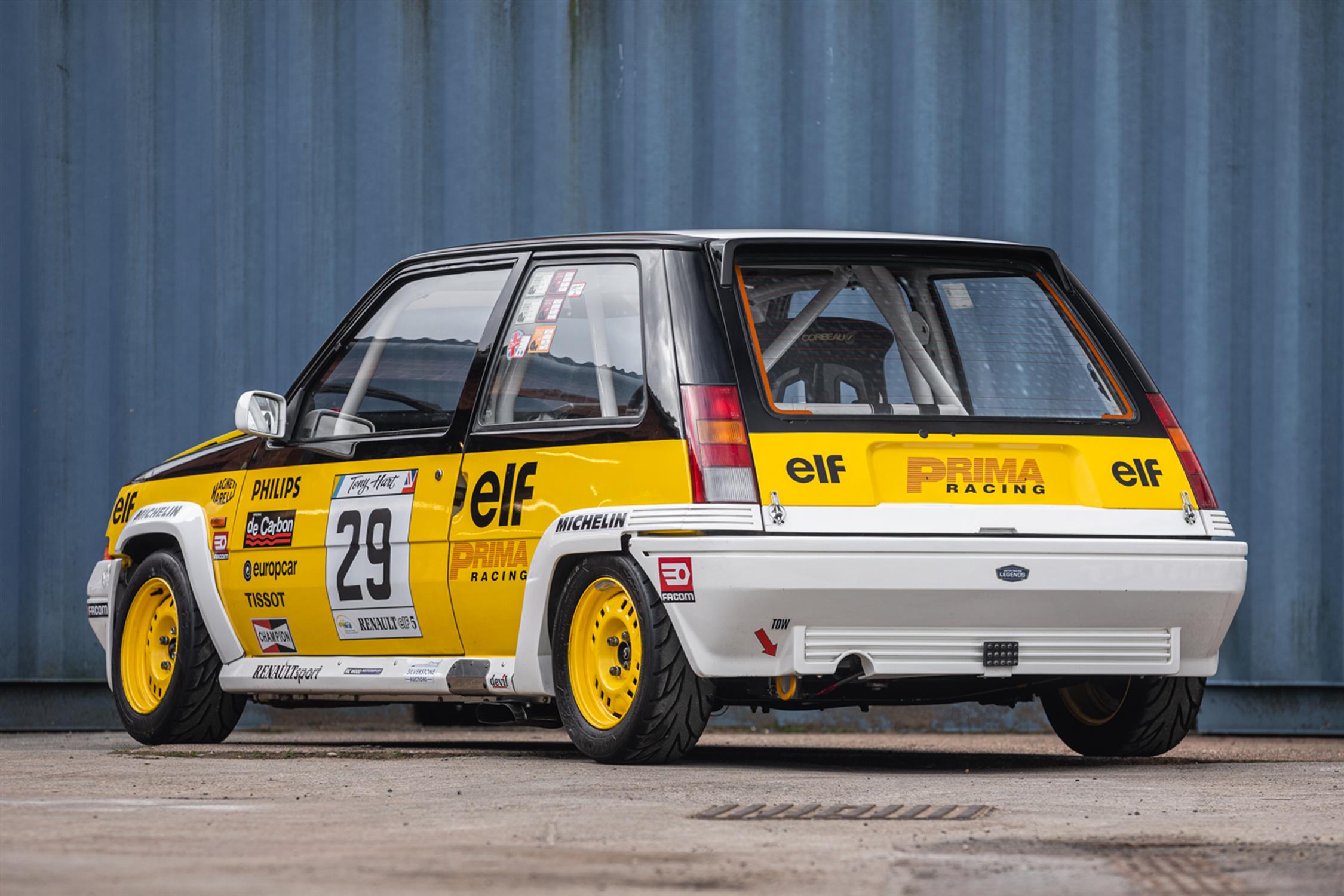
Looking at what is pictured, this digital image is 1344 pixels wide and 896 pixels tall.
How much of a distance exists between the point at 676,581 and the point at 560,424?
0.81 m

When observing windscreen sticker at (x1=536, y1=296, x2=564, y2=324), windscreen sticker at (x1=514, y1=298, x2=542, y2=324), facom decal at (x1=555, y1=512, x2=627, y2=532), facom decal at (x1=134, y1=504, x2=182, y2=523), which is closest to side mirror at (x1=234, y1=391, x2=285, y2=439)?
facom decal at (x1=134, y1=504, x2=182, y2=523)

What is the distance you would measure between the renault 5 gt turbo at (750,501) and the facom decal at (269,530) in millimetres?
25

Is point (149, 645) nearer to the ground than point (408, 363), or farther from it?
nearer to the ground

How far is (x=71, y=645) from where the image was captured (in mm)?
10516

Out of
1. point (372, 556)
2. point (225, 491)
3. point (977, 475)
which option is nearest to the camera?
point (977, 475)

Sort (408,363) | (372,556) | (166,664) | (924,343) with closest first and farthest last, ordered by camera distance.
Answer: (924,343) → (372,556) → (408,363) → (166,664)

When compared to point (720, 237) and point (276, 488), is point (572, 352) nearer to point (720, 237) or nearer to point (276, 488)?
point (720, 237)

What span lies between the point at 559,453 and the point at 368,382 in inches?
50.6

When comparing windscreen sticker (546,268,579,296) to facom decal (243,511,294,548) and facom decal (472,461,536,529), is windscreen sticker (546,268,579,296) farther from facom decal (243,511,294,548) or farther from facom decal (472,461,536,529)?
facom decal (243,511,294,548)

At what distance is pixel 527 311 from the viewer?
7.14 m

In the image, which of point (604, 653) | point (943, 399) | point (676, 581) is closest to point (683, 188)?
point (943, 399)

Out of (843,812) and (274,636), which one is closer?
(843,812)

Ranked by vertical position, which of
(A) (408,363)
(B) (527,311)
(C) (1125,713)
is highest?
(B) (527,311)

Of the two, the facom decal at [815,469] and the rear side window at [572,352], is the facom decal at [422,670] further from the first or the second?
the facom decal at [815,469]
